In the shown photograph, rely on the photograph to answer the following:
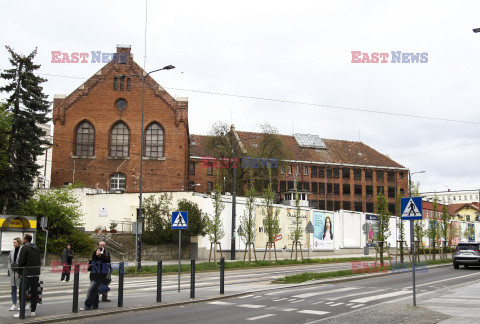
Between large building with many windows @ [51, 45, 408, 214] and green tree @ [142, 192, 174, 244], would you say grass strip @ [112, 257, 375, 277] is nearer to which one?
green tree @ [142, 192, 174, 244]

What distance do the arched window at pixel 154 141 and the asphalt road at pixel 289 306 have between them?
1489 inches

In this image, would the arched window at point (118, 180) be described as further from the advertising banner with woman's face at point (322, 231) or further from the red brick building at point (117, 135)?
the advertising banner with woman's face at point (322, 231)

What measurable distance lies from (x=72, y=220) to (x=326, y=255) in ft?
85.5

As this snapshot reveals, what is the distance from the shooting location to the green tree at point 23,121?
3516 cm

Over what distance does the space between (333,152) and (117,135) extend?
161 feet

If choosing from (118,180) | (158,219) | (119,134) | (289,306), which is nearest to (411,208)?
(289,306)

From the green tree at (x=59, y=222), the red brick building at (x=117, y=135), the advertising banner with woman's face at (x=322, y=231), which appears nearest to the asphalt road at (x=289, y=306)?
the green tree at (x=59, y=222)

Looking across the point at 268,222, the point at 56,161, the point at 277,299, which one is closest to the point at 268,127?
the point at 56,161

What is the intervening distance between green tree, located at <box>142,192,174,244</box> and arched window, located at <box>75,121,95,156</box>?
17.9m

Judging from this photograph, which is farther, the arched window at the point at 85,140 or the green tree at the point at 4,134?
the arched window at the point at 85,140

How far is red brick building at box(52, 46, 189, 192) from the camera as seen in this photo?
2103 inches

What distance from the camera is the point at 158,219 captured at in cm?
3725

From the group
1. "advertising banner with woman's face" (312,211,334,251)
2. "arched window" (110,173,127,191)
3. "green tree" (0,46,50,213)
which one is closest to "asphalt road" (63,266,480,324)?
"green tree" (0,46,50,213)

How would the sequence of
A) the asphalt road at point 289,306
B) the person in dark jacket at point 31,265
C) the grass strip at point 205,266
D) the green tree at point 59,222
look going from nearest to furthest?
the person in dark jacket at point 31,265
the asphalt road at point 289,306
the grass strip at point 205,266
the green tree at point 59,222
